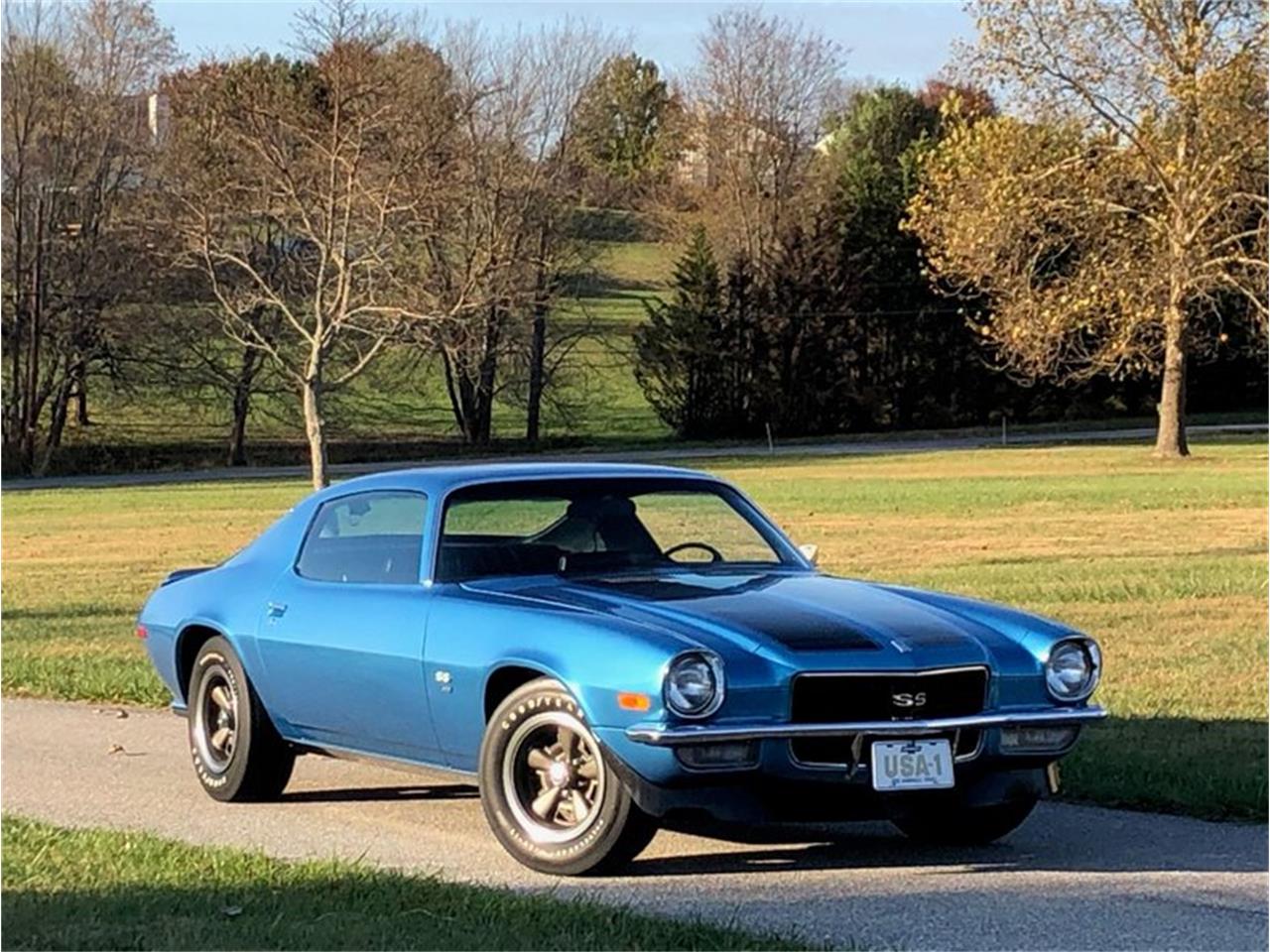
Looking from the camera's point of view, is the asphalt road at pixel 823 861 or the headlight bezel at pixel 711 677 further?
the headlight bezel at pixel 711 677

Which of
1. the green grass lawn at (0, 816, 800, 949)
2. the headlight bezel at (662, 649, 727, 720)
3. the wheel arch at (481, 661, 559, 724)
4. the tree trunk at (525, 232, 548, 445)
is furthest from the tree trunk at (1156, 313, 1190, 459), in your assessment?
the green grass lawn at (0, 816, 800, 949)

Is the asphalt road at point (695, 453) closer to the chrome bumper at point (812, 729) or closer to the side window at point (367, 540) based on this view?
the side window at point (367, 540)

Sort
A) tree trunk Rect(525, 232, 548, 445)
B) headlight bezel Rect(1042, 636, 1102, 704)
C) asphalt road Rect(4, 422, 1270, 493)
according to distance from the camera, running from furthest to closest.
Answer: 1. tree trunk Rect(525, 232, 548, 445)
2. asphalt road Rect(4, 422, 1270, 493)
3. headlight bezel Rect(1042, 636, 1102, 704)

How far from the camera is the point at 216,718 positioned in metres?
9.17

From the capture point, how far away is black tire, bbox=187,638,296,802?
8.87m

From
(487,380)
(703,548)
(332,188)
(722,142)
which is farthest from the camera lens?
(722,142)

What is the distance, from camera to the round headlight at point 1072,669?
24.6 feet

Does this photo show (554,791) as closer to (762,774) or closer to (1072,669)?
(762,774)

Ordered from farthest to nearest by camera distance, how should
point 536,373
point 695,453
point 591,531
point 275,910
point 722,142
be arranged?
1. point 722,142
2. point 536,373
3. point 695,453
4. point 591,531
5. point 275,910

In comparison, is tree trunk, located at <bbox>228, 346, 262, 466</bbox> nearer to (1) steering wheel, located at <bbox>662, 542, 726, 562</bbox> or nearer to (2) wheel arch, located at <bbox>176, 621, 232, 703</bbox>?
(2) wheel arch, located at <bbox>176, 621, 232, 703</bbox>

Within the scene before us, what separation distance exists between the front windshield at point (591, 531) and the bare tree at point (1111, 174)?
1376 inches

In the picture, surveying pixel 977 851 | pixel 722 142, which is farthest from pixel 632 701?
pixel 722 142

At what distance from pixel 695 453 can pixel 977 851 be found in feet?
170

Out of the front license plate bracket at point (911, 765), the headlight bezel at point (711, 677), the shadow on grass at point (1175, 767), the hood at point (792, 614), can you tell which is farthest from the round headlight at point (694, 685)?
the shadow on grass at point (1175, 767)
